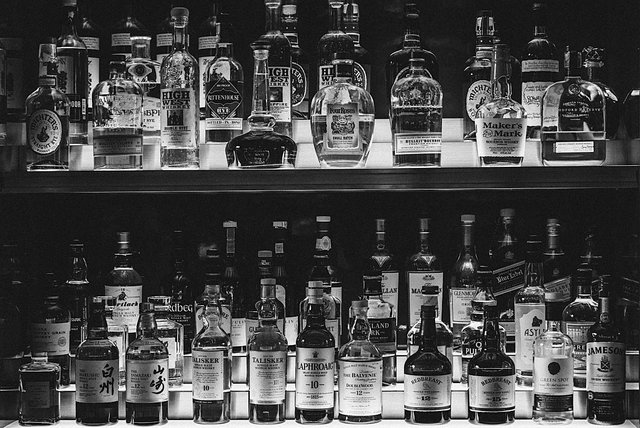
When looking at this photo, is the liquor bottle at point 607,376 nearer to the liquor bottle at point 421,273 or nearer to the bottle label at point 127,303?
the liquor bottle at point 421,273

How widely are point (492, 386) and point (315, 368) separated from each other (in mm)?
363

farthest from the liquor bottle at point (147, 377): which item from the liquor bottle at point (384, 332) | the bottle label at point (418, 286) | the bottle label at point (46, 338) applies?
the bottle label at point (418, 286)

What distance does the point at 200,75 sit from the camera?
2281mm

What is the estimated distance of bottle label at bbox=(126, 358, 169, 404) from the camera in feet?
6.63

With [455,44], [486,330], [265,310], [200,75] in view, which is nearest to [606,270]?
[486,330]

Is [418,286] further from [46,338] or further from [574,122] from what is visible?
[46,338]

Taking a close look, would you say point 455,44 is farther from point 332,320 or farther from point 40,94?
point 40,94

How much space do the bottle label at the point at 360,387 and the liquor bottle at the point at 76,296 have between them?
0.64 meters

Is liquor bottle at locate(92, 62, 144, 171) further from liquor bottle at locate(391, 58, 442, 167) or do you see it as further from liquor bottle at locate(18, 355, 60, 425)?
liquor bottle at locate(391, 58, 442, 167)

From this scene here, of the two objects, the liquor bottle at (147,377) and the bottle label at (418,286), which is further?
the bottle label at (418,286)

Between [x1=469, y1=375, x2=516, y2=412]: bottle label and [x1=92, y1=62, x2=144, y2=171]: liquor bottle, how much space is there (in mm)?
859

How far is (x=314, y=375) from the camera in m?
2.00

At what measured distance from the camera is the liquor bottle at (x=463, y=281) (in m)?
2.23

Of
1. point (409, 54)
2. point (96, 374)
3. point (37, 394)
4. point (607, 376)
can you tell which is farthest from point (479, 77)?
point (37, 394)
